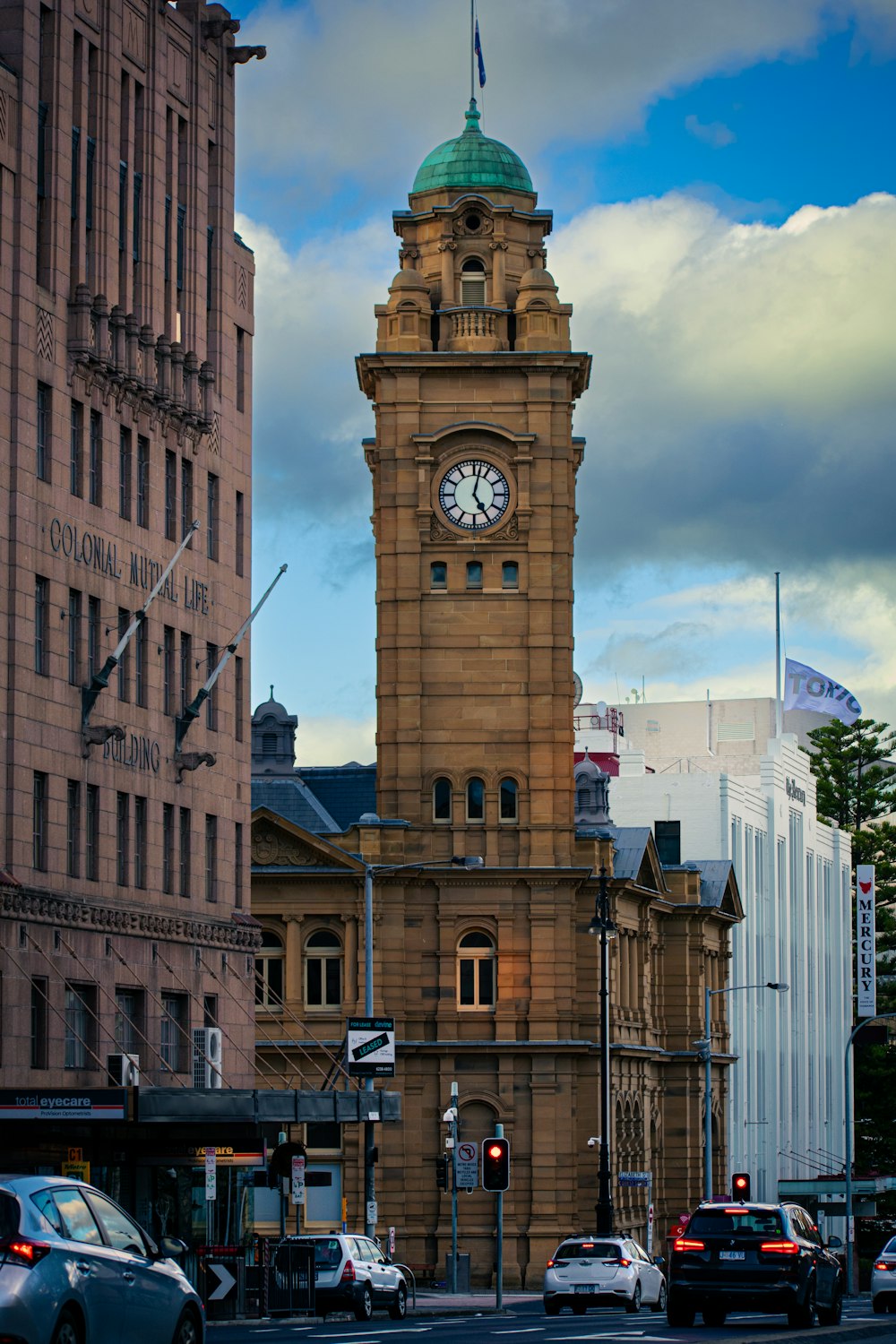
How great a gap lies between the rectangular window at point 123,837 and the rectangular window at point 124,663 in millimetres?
1980

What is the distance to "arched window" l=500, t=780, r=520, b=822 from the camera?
267 ft

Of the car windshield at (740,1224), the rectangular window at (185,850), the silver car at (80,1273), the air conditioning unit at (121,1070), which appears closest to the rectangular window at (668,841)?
the rectangular window at (185,850)

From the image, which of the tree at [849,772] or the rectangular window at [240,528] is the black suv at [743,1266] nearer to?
the rectangular window at [240,528]

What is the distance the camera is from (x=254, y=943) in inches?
2299

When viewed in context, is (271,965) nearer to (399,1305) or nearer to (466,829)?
(466,829)

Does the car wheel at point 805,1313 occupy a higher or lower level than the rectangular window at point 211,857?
lower

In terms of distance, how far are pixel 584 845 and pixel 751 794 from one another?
2905 cm

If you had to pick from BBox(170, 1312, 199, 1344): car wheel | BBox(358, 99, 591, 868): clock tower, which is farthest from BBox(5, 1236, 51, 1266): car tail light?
BBox(358, 99, 591, 868): clock tower

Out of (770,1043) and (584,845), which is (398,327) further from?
(770,1043)

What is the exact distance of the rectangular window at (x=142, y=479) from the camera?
52750 mm

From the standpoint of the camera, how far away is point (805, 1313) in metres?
34.4

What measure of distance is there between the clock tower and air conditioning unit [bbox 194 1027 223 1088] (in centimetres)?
2629

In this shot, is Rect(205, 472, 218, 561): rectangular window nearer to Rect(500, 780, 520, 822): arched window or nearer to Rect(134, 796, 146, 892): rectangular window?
Rect(134, 796, 146, 892): rectangular window

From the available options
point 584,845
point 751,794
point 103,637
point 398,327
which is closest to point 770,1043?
point 751,794
